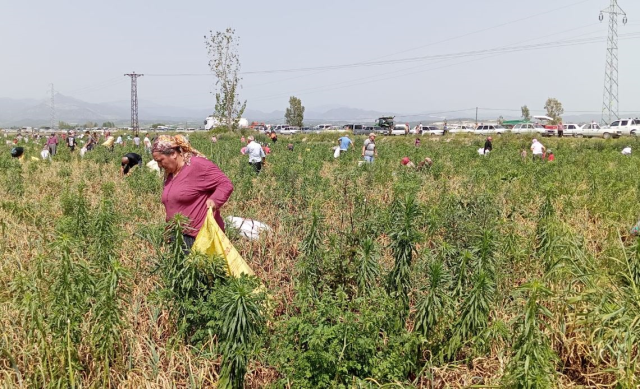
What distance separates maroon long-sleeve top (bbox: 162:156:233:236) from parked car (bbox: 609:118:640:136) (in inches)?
1479

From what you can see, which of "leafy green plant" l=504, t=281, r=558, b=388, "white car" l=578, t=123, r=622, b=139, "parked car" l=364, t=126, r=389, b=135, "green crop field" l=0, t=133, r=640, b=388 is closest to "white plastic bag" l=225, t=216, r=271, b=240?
"green crop field" l=0, t=133, r=640, b=388

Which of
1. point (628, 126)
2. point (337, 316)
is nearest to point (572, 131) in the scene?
point (628, 126)

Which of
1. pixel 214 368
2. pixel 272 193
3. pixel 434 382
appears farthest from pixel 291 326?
pixel 272 193

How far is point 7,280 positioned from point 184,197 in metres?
1.99

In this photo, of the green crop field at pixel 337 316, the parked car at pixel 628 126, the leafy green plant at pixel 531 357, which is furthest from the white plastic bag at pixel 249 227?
the parked car at pixel 628 126

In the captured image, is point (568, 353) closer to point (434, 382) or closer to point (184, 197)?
point (434, 382)

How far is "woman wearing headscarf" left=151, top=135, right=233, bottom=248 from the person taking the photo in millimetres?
4227

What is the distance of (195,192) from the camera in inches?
167

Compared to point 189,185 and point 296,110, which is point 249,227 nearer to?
point 189,185

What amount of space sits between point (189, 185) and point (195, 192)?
0.08 meters

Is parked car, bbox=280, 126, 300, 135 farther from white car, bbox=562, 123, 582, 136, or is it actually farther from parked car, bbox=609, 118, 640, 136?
parked car, bbox=609, 118, 640, 136

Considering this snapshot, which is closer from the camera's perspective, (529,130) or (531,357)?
→ (531,357)

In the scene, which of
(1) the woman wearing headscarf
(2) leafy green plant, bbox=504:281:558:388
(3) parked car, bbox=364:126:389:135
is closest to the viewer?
(2) leafy green plant, bbox=504:281:558:388

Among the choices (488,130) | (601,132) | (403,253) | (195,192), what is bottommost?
(403,253)
